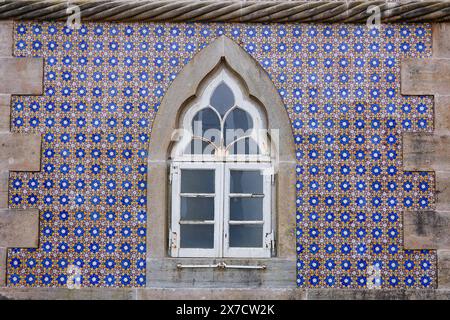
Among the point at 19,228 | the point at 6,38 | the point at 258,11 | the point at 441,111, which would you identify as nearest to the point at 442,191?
the point at 441,111

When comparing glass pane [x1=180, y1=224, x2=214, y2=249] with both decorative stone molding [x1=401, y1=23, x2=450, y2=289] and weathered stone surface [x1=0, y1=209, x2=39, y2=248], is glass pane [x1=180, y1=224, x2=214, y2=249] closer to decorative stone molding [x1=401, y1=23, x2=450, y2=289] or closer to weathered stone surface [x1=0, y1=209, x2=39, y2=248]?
weathered stone surface [x1=0, y1=209, x2=39, y2=248]

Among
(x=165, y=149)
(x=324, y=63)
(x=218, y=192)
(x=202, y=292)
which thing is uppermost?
(x=324, y=63)

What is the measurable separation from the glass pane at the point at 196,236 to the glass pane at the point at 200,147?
66cm

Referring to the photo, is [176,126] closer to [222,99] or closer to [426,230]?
[222,99]

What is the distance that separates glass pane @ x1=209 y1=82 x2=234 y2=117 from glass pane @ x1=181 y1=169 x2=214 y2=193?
23.6 inches

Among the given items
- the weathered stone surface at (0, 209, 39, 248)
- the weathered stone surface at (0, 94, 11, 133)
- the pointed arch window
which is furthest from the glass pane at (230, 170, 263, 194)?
the weathered stone surface at (0, 94, 11, 133)

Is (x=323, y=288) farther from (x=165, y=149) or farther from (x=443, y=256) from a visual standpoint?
(x=165, y=149)

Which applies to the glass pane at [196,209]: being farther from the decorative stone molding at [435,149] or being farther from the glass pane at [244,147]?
the decorative stone molding at [435,149]

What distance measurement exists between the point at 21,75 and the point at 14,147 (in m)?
0.65

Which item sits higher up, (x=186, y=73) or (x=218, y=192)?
(x=186, y=73)

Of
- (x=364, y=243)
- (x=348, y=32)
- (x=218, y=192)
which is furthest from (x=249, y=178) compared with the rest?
(x=348, y=32)

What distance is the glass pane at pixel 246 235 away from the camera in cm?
588

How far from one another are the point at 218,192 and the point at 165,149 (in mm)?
607

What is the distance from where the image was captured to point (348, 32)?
5.95 metres
